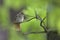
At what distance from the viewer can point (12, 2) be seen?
1396mm

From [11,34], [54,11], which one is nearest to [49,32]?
[54,11]

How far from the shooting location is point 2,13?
54.9 inches

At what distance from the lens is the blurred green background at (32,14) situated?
1397 mm

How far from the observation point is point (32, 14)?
1421 mm

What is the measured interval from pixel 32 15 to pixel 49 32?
231mm

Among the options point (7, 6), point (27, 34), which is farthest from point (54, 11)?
point (7, 6)

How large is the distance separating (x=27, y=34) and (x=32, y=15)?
186 millimetres

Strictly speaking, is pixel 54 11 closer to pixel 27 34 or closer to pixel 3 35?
pixel 27 34

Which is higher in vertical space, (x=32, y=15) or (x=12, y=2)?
(x=12, y=2)

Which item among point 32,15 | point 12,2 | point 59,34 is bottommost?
point 59,34

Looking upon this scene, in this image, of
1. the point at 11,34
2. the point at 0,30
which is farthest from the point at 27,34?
the point at 0,30

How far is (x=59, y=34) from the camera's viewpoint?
1.42 meters

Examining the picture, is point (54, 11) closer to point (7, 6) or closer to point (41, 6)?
point (41, 6)

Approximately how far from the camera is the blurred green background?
1.40 m
